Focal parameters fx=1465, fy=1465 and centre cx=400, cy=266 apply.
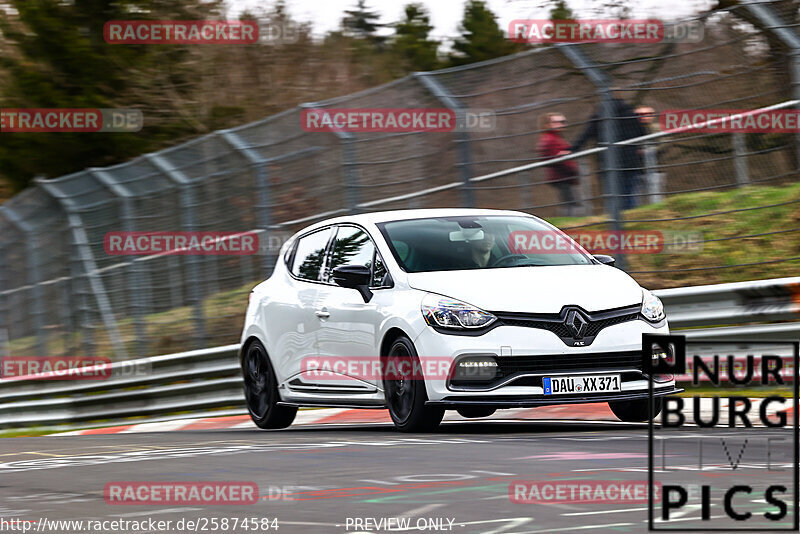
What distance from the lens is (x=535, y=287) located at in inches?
370

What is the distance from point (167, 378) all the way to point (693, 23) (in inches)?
279

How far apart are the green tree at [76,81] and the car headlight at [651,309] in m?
19.5

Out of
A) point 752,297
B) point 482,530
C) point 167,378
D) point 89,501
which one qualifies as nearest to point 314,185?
point 167,378

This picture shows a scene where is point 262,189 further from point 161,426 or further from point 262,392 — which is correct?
point 262,392

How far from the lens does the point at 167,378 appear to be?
635 inches

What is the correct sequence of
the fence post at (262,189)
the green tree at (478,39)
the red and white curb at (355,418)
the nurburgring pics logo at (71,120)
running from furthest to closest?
the green tree at (478,39) < the nurburgring pics logo at (71,120) < the fence post at (262,189) < the red and white curb at (355,418)

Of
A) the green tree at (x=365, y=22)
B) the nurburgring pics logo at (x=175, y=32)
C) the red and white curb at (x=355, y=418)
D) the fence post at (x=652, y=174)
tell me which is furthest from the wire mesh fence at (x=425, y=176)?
the green tree at (x=365, y=22)

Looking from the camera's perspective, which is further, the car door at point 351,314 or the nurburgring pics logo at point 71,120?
the nurburgring pics logo at point 71,120

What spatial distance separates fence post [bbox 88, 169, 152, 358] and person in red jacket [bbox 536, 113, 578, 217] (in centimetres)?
642

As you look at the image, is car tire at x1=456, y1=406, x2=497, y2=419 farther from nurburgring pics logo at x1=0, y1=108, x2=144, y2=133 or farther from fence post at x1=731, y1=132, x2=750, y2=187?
nurburgring pics logo at x1=0, y1=108, x2=144, y2=133

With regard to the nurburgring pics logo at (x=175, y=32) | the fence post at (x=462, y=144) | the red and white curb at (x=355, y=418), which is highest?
the nurburgring pics logo at (x=175, y=32)

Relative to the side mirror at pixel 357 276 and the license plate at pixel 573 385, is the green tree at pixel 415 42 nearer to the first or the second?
the side mirror at pixel 357 276

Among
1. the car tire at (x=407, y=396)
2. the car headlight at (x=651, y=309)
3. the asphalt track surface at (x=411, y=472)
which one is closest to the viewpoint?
the asphalt track surface at (x=411, y=472)

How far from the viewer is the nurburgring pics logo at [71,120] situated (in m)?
27.2
